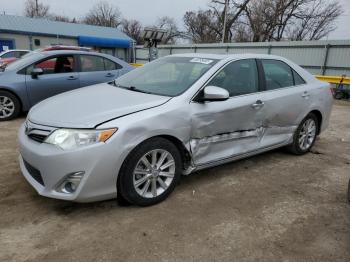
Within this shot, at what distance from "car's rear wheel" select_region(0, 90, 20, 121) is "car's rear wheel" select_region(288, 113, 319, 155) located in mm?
5329

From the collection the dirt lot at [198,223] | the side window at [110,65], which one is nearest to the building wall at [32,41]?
the side window at [110,65]

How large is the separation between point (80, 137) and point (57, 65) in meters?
4.72

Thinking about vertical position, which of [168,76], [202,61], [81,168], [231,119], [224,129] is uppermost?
[202,61]

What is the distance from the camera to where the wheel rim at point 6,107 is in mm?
6547

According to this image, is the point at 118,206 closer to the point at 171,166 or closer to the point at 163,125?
the point at 171,166

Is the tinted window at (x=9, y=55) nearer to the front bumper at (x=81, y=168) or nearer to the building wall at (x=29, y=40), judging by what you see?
the front bumper at (x=81, y=168)

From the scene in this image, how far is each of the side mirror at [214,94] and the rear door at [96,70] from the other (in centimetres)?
436

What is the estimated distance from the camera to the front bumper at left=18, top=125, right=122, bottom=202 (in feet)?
8.99

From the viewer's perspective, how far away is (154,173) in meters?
3.19

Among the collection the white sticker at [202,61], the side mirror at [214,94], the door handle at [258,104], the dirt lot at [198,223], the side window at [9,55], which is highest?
the white sticker at [202,61]

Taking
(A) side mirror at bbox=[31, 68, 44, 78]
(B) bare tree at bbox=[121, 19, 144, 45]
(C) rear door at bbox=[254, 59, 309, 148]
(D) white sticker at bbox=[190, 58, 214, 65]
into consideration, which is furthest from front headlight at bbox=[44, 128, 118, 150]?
(B) bare tree at bbox=[121, 19, 144, 45]

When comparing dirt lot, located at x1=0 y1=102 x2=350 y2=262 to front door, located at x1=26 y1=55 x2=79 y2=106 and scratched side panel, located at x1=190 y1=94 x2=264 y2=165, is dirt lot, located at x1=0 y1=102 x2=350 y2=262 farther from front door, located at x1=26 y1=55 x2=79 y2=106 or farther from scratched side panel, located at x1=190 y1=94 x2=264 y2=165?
front door, located at x1=26 y1=55 x2=79 y2=106

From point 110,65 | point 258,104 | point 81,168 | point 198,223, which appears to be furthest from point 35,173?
point 110,65

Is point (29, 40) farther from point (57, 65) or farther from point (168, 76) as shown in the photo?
point (168, 76)
